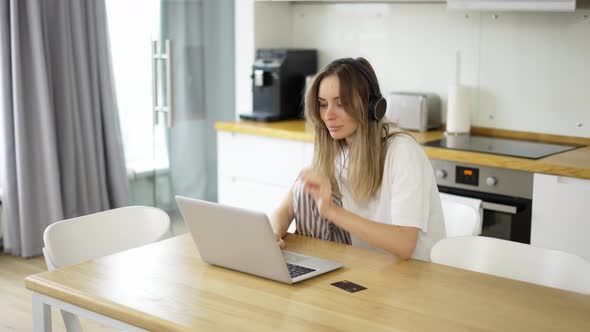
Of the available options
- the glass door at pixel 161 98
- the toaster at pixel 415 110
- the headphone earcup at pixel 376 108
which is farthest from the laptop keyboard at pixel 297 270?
the glass door at pixel 161 98

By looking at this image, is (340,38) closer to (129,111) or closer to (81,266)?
(129,111)

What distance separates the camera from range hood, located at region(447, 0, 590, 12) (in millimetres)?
3150

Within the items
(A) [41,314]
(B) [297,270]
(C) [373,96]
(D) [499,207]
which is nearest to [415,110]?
(D) [499,207]

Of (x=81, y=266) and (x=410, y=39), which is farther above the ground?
(x=410, y=39)

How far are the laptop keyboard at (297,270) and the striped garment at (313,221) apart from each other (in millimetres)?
342

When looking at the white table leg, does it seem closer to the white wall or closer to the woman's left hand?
the woman's left hand

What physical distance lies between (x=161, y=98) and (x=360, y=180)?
2368 mm

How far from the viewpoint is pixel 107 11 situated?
4.37 metres

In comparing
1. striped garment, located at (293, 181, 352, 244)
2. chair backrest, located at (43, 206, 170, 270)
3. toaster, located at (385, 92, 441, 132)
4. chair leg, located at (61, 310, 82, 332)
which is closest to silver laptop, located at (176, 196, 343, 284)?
striped garment, located at (293, 181, 352, 244)

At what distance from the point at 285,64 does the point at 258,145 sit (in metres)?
0.48

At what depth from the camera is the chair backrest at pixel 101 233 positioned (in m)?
2.32

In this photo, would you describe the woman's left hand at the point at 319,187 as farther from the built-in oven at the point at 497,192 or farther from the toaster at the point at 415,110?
the toaster at the point at 415,110

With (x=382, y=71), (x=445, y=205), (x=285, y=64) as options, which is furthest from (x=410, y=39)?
(x=445, y=205)

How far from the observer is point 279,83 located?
4.17 meters
